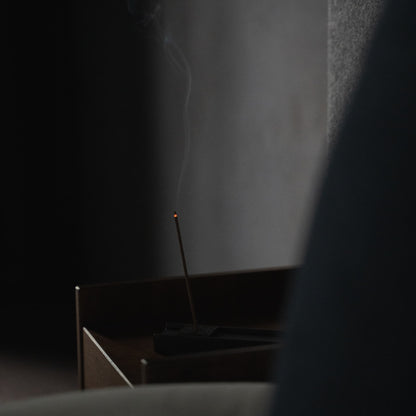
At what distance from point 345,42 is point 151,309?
706 mm

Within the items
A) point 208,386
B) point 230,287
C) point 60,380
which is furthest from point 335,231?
point 60,380

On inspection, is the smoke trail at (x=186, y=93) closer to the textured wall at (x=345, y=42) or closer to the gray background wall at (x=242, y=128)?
the gray background wall at (x=242, y=128)

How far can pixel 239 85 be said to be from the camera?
232cm

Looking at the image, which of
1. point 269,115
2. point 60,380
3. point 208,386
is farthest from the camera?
point 60,380

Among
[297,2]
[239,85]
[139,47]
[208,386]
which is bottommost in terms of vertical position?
[208,386]

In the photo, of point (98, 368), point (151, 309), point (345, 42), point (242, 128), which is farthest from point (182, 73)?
point (98, 368)

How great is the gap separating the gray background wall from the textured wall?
0.34m

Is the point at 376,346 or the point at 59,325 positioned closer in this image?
the point at 376,346

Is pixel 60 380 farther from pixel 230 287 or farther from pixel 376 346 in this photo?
pixel 376 346

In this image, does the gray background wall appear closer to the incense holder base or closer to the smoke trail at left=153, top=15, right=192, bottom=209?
the smoke trail at left=153, top=15, right=192, bottom=209

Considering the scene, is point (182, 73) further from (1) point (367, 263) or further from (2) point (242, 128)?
(1) point (367, 263)

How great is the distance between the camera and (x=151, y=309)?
1284 mm

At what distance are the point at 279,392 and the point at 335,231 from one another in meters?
0.07

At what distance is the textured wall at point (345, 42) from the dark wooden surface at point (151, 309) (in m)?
0.37
